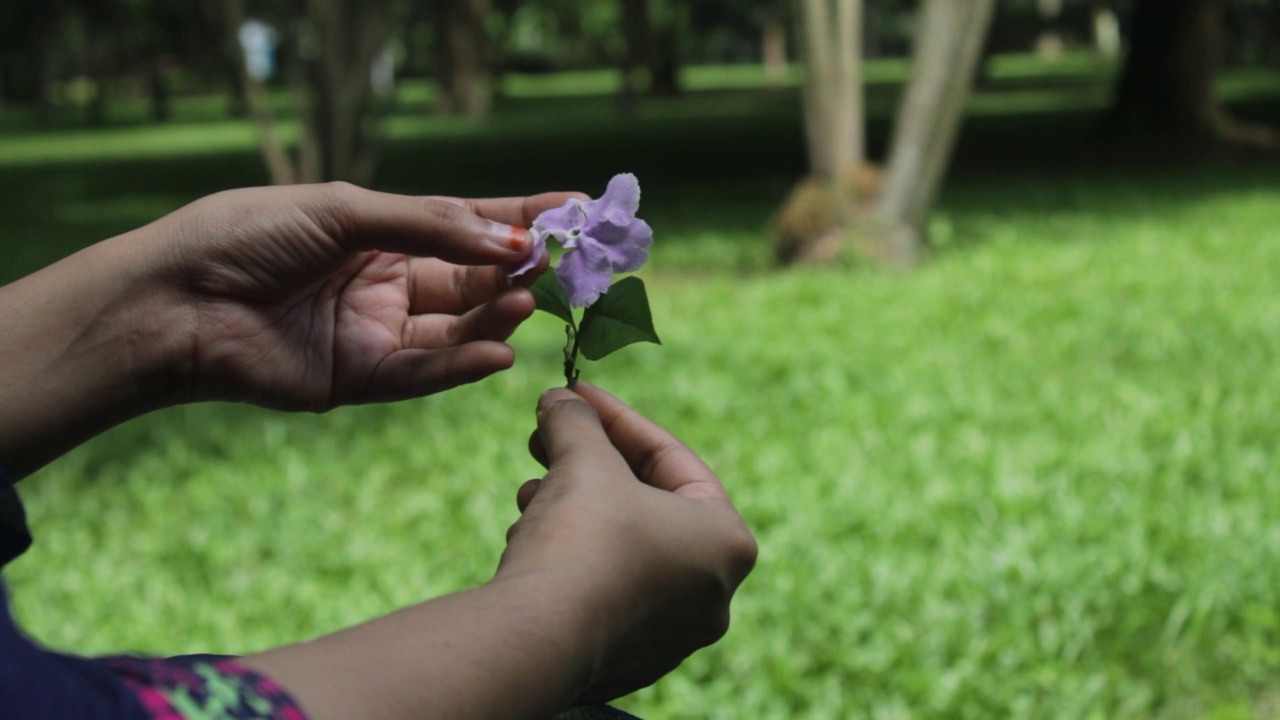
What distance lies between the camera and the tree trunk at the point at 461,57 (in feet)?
90.4

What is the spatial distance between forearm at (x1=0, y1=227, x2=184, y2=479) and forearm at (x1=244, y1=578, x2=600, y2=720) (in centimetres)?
52

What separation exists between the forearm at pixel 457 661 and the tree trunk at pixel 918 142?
6.78 m

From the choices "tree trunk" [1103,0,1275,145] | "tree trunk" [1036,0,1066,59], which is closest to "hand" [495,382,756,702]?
"tree trunk" [1103,0,1275,145]

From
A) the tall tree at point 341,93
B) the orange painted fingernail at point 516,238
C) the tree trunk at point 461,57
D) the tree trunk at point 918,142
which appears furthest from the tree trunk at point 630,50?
the orange painted fingernail at point 516,238

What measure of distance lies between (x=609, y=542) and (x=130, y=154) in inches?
787

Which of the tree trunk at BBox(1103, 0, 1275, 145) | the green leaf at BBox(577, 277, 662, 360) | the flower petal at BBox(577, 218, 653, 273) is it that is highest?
the flower petal at BBox(577, 218, 653, 273)

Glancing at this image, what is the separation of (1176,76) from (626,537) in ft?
46.8

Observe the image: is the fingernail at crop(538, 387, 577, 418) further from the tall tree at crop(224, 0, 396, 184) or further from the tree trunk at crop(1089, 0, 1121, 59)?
the tree trunk at crop(1089, 0, 1121, 59)

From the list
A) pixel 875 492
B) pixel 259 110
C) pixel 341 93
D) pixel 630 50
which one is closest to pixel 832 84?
pixel 341 93

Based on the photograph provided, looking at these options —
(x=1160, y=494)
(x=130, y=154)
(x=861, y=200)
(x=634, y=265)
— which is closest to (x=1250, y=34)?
(x=130, y=154)

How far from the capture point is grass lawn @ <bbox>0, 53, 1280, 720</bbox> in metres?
3.20

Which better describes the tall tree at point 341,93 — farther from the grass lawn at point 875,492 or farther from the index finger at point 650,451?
the index finger at point 650,451

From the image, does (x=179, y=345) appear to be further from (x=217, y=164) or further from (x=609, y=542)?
(x=217, y=164)

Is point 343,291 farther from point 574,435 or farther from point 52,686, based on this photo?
point 52,686
